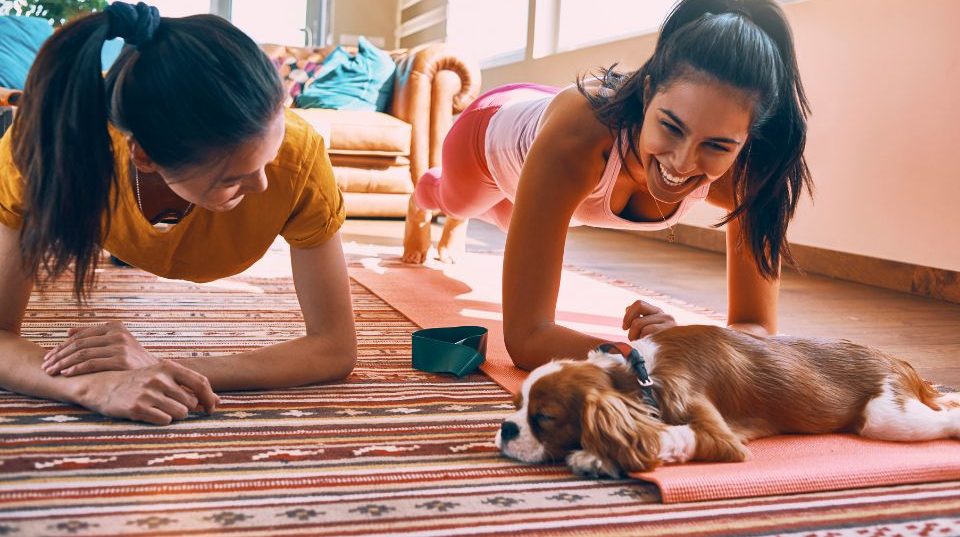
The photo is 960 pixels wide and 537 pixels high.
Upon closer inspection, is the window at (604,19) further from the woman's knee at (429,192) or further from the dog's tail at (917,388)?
the dog's tail at (917,388)

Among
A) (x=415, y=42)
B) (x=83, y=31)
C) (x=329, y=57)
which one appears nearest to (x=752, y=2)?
(x=83, y=31)

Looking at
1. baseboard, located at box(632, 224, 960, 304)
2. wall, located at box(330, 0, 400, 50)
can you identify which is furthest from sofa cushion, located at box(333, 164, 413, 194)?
wall, located at box(330, 0, 400, 50)

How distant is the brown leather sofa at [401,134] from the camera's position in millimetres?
5113

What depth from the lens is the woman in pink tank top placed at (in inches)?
57.3

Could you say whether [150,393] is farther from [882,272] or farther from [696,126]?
[882,272]

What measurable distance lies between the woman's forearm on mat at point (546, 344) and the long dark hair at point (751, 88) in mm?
368

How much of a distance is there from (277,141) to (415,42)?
7.74 meters

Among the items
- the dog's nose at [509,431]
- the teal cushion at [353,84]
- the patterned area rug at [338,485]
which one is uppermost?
the teal cushion at [353,84]

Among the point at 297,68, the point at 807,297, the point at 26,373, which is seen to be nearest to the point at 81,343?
the point at 26,373

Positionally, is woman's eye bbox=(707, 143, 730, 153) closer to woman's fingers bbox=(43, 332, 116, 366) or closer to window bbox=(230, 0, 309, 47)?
woman's fingers bbox=(43, 332, 116, 366)

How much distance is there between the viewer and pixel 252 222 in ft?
4.99

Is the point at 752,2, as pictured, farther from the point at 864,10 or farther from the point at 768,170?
the point at 864,10

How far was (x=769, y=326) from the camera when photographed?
190cm

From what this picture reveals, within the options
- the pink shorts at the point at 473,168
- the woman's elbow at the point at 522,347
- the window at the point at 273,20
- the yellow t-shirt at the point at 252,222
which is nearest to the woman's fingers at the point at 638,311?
the woman's elbow at the point at 522,347
